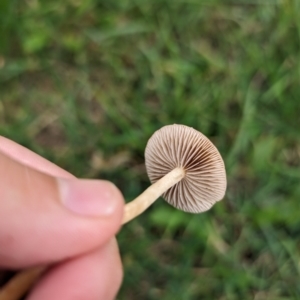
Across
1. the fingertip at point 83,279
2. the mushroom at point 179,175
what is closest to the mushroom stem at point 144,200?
the mushroom at point 179,175

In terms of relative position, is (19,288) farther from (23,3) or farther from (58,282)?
(23,3)

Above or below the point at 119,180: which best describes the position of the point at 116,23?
above

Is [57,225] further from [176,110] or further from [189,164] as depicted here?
[176,110]

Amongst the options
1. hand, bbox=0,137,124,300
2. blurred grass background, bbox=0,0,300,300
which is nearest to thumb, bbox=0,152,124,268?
hand, bbox=0,137,124,300

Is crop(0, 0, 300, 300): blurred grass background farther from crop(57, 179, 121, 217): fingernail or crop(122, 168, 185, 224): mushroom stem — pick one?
crop(57, 179, 121, 217): fingernail

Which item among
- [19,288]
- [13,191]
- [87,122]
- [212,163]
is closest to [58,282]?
[19,288]

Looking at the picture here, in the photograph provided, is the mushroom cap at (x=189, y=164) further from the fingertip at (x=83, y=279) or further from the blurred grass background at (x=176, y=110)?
the blurred grass background at (x=176, y=110)
